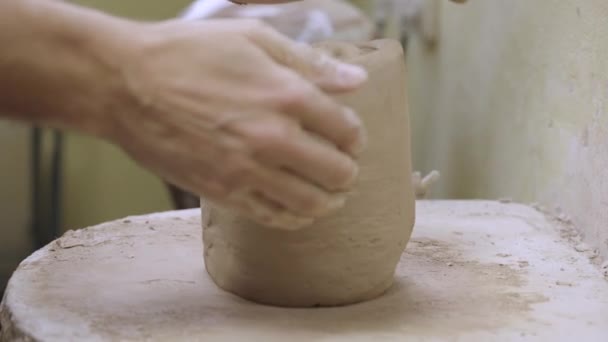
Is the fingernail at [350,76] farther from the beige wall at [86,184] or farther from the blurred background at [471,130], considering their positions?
the beige wall at [86,184]

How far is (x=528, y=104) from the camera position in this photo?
1694mm

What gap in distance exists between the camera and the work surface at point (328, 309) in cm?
97

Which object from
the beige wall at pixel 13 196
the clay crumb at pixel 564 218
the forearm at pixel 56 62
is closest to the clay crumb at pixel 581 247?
the clay crumb at pixel 564 218

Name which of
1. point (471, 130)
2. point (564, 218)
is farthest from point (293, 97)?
point (471, 130)

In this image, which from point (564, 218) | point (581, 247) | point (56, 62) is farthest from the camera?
point (564, 218)

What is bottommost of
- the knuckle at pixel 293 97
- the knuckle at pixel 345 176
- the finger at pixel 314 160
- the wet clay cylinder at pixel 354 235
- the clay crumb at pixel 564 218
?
the clay crumb at pixel 564 218

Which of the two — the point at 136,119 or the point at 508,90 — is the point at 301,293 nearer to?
the point at 136,119

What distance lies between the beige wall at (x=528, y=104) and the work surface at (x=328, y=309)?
0.41ft

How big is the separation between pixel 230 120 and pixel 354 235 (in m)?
0.30

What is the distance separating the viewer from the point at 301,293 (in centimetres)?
107

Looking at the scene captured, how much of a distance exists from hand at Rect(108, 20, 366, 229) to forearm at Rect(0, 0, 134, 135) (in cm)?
2

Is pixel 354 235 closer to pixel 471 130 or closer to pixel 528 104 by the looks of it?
pixel 528 104

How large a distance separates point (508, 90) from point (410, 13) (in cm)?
126

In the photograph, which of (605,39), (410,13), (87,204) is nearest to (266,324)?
(605,39)
